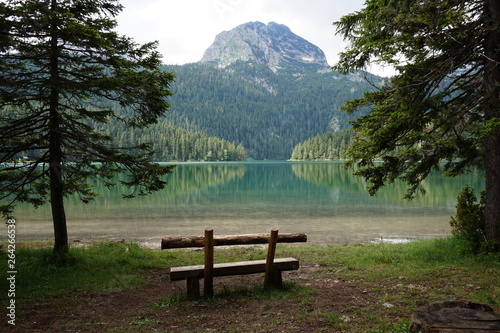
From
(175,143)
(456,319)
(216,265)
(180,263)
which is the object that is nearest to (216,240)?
(216,265)

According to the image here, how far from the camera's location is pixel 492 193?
8.91m

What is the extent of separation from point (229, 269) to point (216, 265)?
0.99 feet

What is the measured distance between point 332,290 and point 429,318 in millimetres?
3258

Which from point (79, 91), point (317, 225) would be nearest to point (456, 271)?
point (79, 91)

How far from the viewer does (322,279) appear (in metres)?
8.84

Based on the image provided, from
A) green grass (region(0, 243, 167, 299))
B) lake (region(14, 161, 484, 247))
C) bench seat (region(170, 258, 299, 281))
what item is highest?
bench seat (region(170, 258, 299, 281))

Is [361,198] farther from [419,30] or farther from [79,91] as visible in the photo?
[79,91]

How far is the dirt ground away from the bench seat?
52 cm

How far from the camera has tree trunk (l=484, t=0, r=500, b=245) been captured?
819 centimetres

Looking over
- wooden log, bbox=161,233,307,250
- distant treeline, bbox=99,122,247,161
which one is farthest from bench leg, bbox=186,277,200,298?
distant treeline, bbox=99,122,247,161

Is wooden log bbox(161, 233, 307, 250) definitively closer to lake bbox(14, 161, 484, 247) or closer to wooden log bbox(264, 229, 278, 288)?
wooden log bbox(264, 229, 278, 288)

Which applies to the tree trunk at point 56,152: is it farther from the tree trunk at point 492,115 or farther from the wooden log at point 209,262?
the tree trunk at point 492,115

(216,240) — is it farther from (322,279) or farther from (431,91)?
(431,91)

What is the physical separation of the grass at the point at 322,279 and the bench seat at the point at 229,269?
500mm
